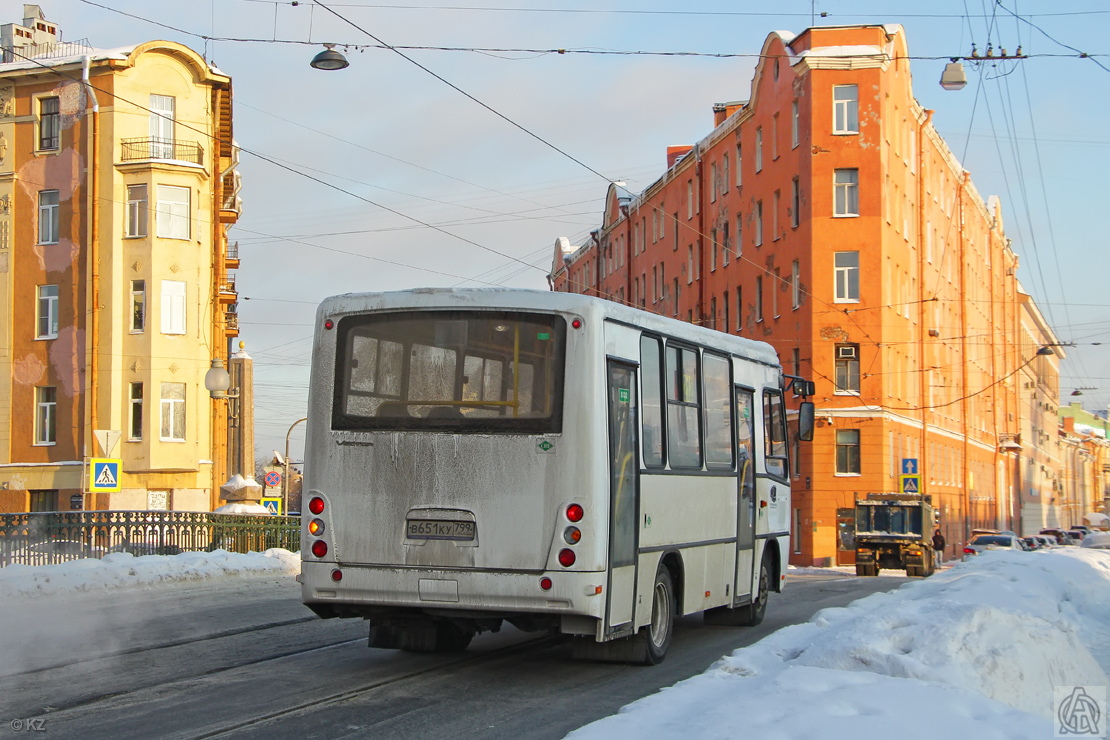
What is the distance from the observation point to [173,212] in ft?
145

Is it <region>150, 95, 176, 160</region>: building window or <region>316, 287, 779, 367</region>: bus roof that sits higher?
<region>150, 95, 176, 160</region>: building window

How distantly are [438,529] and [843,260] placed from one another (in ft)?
133

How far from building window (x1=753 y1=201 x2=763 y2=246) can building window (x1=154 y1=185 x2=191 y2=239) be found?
873 inches

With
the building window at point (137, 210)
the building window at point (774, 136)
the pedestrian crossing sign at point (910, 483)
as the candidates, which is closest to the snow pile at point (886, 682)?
the pedestrian crossing sign at point (910, 483)

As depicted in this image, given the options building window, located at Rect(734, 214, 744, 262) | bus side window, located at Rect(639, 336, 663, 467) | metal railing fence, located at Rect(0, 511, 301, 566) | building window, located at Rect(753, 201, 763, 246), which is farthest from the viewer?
building window, located at Rect(734, 214, 744, 262)

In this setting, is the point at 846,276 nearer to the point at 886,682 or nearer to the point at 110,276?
the point at 110,276

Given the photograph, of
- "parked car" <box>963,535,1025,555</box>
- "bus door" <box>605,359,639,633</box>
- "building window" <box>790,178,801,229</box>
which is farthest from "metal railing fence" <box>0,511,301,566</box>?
"parked car" <box>963,535,1025,555</box>

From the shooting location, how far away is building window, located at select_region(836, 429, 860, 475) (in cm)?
4762

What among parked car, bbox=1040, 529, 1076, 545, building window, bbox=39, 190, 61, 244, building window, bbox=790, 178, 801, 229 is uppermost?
building window, bbox=790, 178, 801, 229

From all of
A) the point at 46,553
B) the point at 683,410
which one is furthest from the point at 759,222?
the point at 683,410

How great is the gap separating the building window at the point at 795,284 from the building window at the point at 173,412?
2231 centimetres

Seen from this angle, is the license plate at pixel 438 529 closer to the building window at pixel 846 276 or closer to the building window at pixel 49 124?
the building window at pixel 49 124

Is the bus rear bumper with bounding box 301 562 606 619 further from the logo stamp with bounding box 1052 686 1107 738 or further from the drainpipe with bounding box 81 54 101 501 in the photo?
the drainpipe with bounding box 81 54 101 501

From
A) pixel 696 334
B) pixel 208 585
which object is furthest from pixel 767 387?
pixel 208 585
